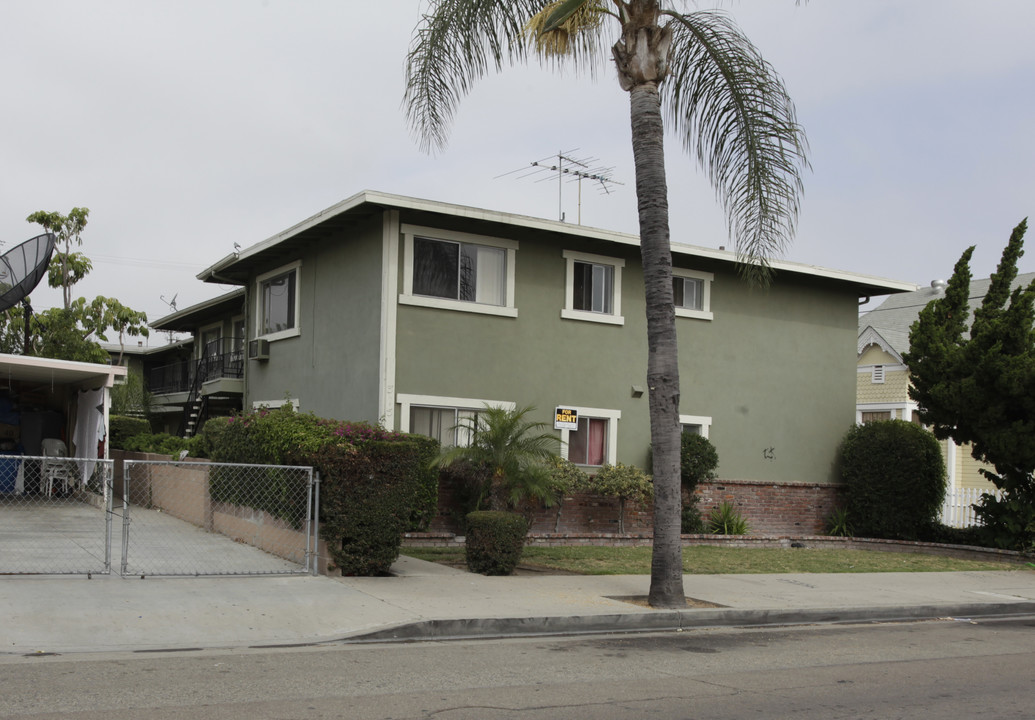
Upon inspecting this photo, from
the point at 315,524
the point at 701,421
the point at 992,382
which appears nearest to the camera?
the point at 315,524

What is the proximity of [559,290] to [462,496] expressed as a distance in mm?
4382

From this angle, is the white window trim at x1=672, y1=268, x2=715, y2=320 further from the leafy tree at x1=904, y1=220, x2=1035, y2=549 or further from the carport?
the carport

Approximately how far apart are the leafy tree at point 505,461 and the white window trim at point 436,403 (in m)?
1.07

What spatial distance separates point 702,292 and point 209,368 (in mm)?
12374

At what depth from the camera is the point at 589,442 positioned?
737 inches

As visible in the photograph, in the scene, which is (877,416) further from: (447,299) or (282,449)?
(282,449)

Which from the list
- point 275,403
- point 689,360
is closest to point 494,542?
point 689,360

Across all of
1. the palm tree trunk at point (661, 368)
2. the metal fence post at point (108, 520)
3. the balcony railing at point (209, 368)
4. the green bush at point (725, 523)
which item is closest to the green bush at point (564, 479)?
the green bush at point (725, 523)

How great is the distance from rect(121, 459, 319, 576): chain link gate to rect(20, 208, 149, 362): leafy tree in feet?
37.8

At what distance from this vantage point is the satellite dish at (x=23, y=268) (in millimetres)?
18656

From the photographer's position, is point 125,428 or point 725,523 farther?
point 125,428

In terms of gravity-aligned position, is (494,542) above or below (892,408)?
below

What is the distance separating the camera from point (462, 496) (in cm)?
1667

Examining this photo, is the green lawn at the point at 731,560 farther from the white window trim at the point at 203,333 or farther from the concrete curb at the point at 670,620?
the white window trim at the point at 203,333
